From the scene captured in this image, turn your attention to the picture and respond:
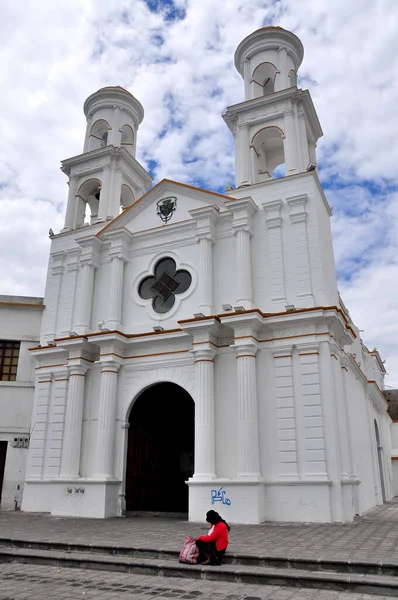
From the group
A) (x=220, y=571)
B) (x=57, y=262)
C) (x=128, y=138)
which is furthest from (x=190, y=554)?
(x=128, y=138)

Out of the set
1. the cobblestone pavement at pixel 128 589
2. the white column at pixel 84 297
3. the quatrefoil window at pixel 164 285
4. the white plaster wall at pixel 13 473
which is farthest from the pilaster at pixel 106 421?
the cobblestone pavement at pixel 128 589

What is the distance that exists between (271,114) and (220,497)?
13018 mm

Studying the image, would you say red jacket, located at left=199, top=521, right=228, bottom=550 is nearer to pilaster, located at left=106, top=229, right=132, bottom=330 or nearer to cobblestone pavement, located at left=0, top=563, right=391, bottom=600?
cobblestone pavement, located at left=0, top=563, right=391, bottom=600

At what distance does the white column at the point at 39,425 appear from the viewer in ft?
54.6

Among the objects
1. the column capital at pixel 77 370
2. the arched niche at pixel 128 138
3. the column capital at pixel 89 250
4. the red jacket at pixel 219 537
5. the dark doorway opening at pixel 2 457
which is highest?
the arched niche at pixel 128 138

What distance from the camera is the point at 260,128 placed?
18.4 metres

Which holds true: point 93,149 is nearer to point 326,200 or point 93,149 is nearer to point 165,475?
point 326,200

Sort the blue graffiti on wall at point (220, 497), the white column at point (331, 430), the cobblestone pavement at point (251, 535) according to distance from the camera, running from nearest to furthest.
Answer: the cobblestone pavement at point (251, 535), the white column at point (331, 430), the blue graffiti on wall at point (220, 497)

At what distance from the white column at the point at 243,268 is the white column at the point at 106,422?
4.63 m

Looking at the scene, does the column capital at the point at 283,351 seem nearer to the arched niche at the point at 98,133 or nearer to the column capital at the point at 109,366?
the column capital at the point at 109,366

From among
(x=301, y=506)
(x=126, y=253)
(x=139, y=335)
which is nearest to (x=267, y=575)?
(x=301, y=506)

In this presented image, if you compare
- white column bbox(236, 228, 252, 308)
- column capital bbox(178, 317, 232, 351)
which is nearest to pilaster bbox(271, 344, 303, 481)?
column capital bbox(178, 317, 232, 351)

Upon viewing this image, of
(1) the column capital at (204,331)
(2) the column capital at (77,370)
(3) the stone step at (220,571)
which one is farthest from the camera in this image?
(2) the column capital at (77,370)

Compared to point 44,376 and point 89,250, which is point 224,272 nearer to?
point 89,250
